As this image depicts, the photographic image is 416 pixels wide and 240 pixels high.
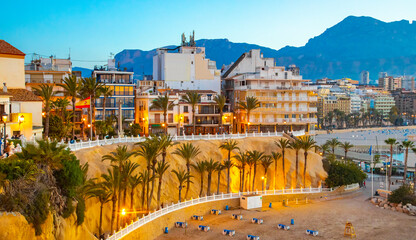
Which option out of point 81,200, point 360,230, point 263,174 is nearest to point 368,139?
point 263,174

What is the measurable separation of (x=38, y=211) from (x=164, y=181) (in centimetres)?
2517

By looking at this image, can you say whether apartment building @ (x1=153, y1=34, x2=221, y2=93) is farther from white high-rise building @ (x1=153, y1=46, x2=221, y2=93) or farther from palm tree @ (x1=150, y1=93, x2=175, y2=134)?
palm tree @ (x1=150, y1=93, x2=175, y2=134)

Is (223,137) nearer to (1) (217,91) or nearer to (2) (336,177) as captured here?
(2) (336,177)

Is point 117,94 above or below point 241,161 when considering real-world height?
above

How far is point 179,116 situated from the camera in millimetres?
76062

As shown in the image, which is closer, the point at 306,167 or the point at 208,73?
the point at 306,167

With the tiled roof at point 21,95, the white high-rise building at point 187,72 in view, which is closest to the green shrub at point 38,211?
the tiled roof at point 21,95

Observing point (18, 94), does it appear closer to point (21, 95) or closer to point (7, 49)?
point (21, 95)

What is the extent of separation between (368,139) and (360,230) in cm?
11943

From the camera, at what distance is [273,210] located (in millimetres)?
51844

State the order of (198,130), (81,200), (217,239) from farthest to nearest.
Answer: (198,130)
(217,239)
(81,200)

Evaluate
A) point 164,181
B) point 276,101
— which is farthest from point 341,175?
point 164,181

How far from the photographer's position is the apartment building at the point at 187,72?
286 feet

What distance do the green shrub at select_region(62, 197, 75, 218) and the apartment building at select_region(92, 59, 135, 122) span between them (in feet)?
140
